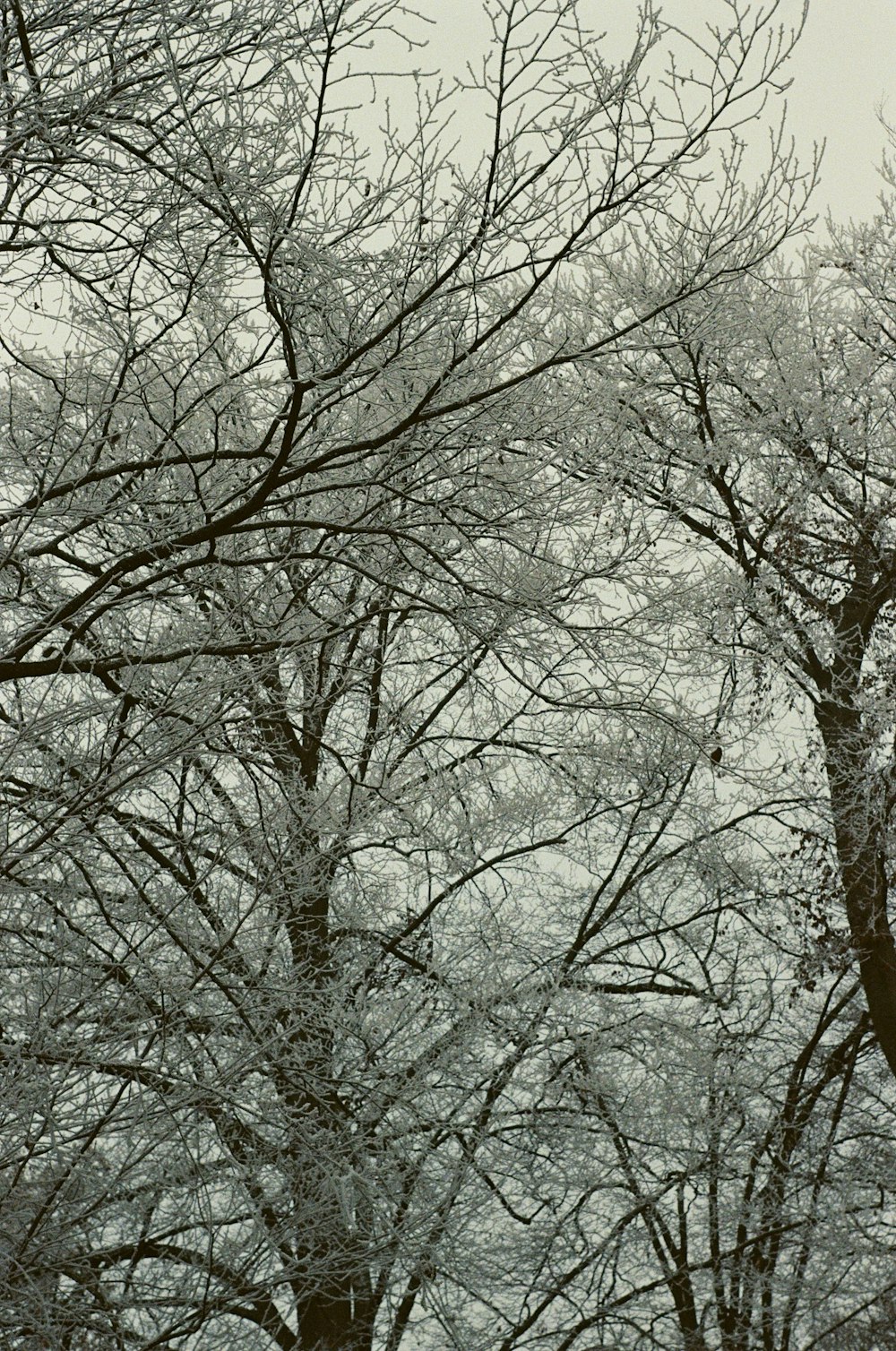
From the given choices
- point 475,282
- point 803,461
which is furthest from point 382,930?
point 803,461

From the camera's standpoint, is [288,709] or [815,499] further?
[815,499]

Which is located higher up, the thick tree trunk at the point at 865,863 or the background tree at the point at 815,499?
the background tree at the point at 815,499

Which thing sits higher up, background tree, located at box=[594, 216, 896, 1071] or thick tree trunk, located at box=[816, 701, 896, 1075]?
background tree, located at box=[594, 216, 896, 1071]

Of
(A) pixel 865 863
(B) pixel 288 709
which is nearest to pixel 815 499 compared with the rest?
(A) pixel 865 863

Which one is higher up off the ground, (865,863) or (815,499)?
(815,499)

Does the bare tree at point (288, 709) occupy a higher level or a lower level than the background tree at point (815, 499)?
lower

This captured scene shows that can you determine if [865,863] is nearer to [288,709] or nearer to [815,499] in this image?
[815,499]

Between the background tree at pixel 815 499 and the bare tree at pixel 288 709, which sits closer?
the bare tree at pixel 288 709

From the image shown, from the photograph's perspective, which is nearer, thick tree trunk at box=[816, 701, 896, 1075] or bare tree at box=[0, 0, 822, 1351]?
bare tree at box=[0, 0, 822, 1351]

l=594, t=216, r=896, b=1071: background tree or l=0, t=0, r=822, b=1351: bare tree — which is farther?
l=594, t=216, r=896, b=1071: background tree

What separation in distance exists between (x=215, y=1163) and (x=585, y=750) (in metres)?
3.14

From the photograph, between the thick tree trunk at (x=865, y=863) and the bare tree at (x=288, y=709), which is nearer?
the bare tree at (x=288, y=709)

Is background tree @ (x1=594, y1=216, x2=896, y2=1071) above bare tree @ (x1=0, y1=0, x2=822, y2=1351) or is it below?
above

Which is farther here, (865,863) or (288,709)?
(865,863)
